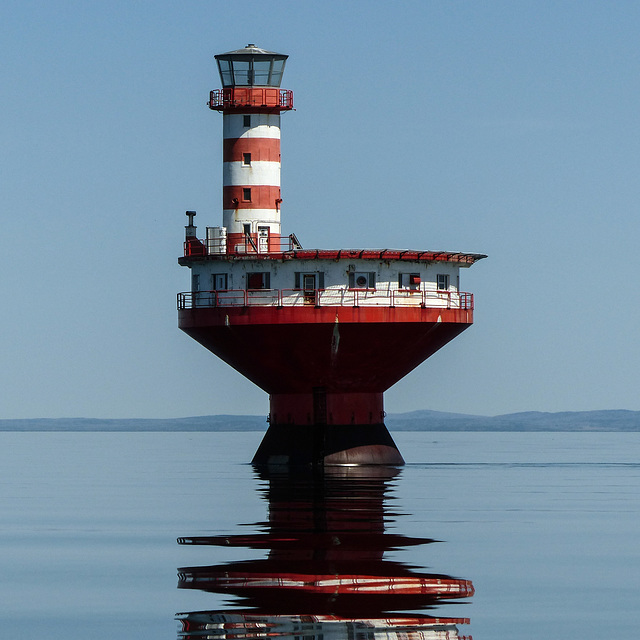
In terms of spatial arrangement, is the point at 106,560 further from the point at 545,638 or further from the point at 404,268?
the point at 404,268

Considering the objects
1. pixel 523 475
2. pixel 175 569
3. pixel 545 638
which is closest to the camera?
pixel 545 638

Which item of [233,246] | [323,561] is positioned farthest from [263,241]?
[323,561]

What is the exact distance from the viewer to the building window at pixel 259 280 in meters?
59.2

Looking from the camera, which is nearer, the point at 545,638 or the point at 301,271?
the point at 545,638

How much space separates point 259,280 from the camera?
5944 centimetres

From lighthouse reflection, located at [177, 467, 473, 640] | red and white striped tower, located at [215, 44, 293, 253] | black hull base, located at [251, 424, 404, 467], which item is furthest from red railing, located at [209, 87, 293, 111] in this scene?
lighthouse reflection, located at [177, 467, 473, 640]

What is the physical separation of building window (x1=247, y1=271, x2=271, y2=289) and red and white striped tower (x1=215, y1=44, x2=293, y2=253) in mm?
2862

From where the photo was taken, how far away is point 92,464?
75062 millimetres

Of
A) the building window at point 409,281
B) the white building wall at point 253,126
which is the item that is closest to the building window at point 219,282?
the white building wall at point 253,126

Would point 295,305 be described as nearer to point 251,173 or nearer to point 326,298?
point 326,298

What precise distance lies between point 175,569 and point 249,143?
3914 cm

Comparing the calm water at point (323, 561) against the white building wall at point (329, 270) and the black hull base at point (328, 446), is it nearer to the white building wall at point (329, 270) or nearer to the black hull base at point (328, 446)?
the black hull base at point (328, 446)

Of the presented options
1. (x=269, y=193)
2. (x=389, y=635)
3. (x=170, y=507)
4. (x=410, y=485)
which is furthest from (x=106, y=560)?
(x=269, y=193)

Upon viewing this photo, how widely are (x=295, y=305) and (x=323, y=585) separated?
3502 centimetres
